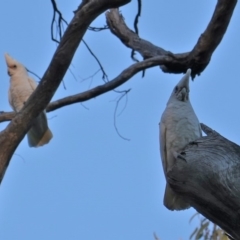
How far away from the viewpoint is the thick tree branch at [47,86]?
258 centimetres

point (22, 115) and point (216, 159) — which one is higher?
point (22, 115)

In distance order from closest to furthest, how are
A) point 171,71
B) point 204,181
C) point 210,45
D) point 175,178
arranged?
point 204,181 < point 175,178 < point 210,45 < point 171,71

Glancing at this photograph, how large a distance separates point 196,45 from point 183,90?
0.90ft

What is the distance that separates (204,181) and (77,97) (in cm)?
135

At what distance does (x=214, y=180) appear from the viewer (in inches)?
84.7

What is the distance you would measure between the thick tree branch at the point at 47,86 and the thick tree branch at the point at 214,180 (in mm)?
591

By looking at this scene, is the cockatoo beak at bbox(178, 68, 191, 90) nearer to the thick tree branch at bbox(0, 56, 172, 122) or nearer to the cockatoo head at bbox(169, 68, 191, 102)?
the cockatoo head at bbox(169, 68, 191, 102)

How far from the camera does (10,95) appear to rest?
411cm

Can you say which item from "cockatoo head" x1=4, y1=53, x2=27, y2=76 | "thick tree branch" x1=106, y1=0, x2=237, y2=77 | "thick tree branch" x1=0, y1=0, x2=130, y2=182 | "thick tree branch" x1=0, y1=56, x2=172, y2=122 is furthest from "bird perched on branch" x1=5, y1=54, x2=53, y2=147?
"thick tree branch" x1=0, y1=0, x2=130, y2=182

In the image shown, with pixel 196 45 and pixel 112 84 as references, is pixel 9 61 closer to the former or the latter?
pixel 112 84

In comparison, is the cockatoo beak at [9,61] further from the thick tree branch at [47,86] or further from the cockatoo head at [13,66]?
the thick tree branch at [47,86]

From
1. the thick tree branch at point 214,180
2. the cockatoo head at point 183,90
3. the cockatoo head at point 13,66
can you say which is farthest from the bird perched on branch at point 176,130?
the cockatoo head at point 13,66

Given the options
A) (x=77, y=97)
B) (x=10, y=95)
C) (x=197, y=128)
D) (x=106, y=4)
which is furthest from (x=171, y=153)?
(x=10, y=95)

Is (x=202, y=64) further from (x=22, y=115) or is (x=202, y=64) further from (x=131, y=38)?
(x=22, y=115)
